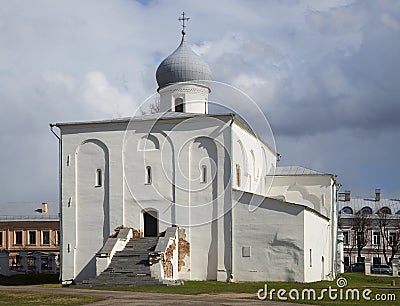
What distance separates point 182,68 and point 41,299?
50.7ft

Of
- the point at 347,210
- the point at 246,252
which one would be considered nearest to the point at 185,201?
the point at 246,252

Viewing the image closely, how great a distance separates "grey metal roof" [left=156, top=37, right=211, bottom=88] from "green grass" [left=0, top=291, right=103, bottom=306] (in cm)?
1403

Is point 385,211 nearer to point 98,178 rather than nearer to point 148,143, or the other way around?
point 148,143

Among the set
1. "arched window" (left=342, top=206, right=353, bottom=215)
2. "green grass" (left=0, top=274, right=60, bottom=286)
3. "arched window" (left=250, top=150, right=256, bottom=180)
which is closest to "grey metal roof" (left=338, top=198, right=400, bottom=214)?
"arched window" (left=342, top=206, right=353, bottom=215)

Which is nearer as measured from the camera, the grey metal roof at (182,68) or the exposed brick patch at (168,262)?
the exposed brick patch at (168,262)

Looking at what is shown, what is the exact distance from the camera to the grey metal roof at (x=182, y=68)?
32.0 m

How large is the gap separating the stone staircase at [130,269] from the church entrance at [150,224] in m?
1.32

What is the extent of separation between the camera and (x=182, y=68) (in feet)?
105

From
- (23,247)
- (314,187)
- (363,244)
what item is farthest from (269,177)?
(363,244)

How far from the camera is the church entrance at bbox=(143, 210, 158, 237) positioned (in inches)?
1145

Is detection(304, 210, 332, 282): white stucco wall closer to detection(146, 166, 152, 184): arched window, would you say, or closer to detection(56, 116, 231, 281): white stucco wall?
detection(56, 116, 231, 281): white stucco wall

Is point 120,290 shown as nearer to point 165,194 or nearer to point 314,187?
point 165,194

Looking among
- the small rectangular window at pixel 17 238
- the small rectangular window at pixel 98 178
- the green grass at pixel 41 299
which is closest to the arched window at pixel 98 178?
the small rectangular window at pixel 98 178

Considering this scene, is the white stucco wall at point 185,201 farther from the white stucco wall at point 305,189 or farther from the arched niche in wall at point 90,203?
the white stucco wall at point 305,189
